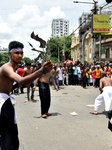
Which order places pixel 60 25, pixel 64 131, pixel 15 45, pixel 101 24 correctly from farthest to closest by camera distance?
1. pixel 60 25
2. pixel 101 24
3. pixel 64 131
4. pixel 15 45

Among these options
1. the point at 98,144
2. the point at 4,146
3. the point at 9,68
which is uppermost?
the point at 9,68

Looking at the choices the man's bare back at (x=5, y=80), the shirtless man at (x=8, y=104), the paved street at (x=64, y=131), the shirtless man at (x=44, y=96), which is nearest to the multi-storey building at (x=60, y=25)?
the shirtless man at (x=44, y=96)

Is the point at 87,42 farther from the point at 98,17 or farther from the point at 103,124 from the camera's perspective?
the point at 103,124

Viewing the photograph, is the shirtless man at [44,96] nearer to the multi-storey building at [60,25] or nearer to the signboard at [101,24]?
the signboard at [101,24]

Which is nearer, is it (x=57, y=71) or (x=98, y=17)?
(x=57, y=71)

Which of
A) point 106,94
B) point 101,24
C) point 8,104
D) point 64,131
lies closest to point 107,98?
point 106,94

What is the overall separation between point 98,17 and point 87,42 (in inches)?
763

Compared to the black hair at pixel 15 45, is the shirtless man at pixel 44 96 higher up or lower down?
lower down

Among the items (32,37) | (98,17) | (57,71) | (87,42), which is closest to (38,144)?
(32,37)

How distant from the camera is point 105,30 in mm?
20875

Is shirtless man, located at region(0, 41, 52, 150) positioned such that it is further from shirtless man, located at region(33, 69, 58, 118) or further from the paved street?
shirtless man, located at region(33, 69, 58, 118)

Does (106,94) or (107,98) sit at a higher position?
(106,94)

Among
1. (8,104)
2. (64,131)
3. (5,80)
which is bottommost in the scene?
(64,131)

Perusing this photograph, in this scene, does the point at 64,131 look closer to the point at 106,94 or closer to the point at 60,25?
the point at 106,94
